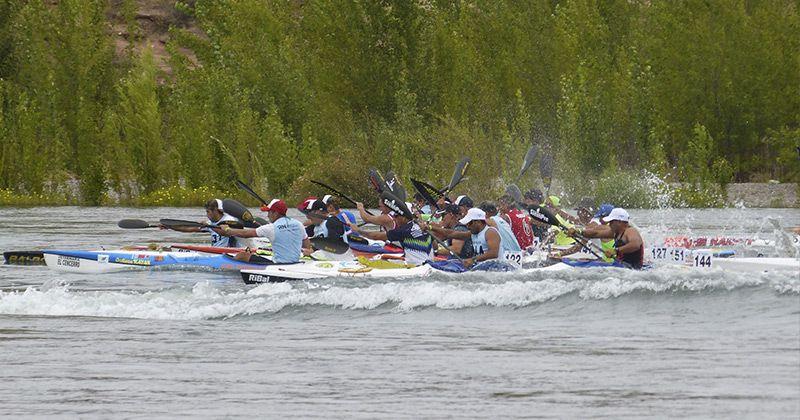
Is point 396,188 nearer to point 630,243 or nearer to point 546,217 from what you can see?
point 546,217

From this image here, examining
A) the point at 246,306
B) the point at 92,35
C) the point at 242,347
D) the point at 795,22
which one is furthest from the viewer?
the point at 92,35

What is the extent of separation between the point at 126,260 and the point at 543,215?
22.4ft

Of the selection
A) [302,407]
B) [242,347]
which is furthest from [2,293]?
[302,407]

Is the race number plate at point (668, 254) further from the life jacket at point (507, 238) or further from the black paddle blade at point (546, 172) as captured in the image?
the black paddle blade at point (546, 172)

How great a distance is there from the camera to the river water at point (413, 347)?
10609 millimetres

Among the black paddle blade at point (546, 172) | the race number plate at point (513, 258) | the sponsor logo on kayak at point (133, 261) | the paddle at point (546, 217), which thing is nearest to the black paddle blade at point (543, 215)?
the paddle at point (546, 217)

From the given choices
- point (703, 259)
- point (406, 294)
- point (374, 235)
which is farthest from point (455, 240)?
point (703, 259)

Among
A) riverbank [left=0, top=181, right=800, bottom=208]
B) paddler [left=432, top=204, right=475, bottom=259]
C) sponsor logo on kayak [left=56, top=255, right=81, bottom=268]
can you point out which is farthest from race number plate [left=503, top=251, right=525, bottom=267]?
riverbank [left=0, top=181, right=800, bottom=208]

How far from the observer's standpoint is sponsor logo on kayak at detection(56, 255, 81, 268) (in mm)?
21656

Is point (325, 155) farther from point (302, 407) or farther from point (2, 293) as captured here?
point (302, 407)

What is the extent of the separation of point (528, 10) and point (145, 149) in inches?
515

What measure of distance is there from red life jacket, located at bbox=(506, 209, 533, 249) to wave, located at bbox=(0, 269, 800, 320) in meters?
3.13

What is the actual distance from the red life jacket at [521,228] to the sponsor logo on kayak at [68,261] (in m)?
6.50

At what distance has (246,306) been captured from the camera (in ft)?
52.5
